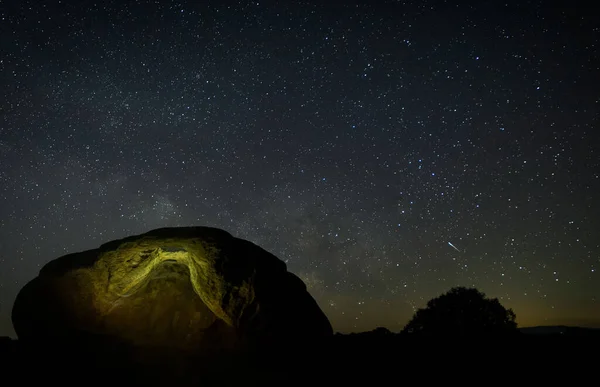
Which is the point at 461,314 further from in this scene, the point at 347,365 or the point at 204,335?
the point at 347,365

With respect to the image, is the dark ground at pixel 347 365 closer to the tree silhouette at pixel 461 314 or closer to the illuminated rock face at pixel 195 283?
the illuminated rock face at pixel 195 283

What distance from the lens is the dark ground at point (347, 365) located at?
21.0 feet

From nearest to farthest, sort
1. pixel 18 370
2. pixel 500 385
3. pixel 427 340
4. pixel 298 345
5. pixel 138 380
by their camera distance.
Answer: pixel 500 385
pixel 18 370
pixel 138 380
pixel 427 340
pixel 298 345

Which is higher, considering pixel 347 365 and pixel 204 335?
pixel 347 365

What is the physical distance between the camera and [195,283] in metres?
13.6

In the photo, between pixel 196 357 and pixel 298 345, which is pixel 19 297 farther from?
pixel 298 345

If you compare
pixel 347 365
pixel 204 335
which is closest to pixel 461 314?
pixel 204 335

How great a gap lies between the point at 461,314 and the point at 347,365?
20.1 metres

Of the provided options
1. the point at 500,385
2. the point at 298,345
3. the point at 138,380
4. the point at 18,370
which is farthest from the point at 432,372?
the point at 18,370

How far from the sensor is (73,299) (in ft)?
38.9

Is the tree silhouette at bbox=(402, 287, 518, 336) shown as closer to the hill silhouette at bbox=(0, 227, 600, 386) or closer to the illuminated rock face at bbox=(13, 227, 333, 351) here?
the hill silhouette at bbox=(0, 227, 600, 386)

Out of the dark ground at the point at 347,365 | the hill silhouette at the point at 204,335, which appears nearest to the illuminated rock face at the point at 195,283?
the hill silhouette at the point at 204,335

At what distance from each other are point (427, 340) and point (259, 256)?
5767 millimetres

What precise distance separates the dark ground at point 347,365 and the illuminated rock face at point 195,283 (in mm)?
1003
